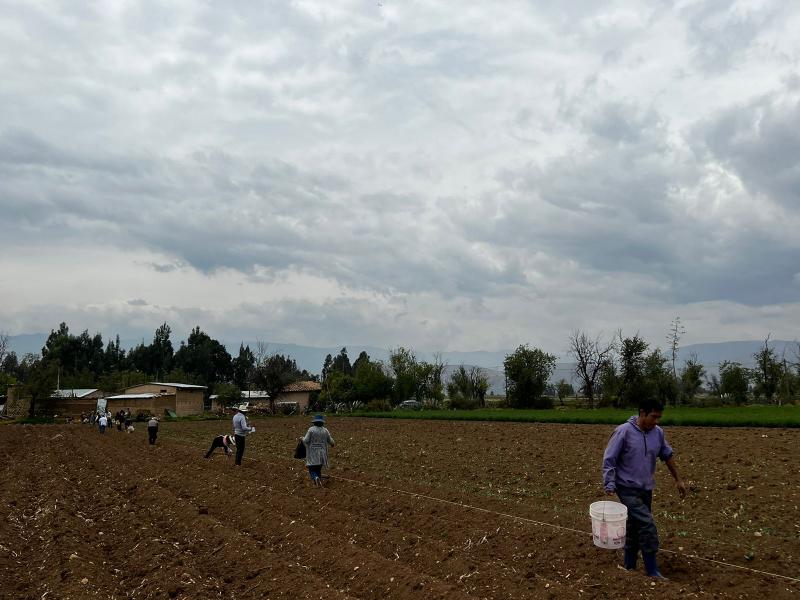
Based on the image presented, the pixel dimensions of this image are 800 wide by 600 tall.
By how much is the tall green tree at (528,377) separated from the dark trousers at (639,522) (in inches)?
2135

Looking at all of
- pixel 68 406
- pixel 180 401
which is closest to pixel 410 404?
pixel 180 401

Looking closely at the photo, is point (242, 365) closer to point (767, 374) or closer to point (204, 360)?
point (204, 360)

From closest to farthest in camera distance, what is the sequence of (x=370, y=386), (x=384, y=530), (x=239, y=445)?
1. (x=384, y=530)
2. (x=239, y=445)
3. (x=370, y=386)

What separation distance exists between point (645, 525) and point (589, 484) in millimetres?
7287

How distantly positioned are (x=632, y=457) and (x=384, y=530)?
409 centimetres

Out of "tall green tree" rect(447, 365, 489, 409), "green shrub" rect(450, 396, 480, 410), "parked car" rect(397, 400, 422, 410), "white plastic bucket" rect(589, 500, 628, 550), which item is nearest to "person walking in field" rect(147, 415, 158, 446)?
"white plastic bucket" rect(589, 500, 628, 550)

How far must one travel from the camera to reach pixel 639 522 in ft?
22.4

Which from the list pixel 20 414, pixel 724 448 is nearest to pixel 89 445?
pixel 724 448

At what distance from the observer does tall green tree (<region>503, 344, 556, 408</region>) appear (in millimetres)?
60812

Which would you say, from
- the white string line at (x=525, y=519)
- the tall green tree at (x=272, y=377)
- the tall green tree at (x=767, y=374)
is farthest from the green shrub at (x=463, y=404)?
the white string line at (x=525, y=519)

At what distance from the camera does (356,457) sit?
68.4 feet

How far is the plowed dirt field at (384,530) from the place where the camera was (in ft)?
23.3

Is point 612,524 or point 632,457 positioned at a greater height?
point 632,457

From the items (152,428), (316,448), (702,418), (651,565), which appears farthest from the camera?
(702,418)
